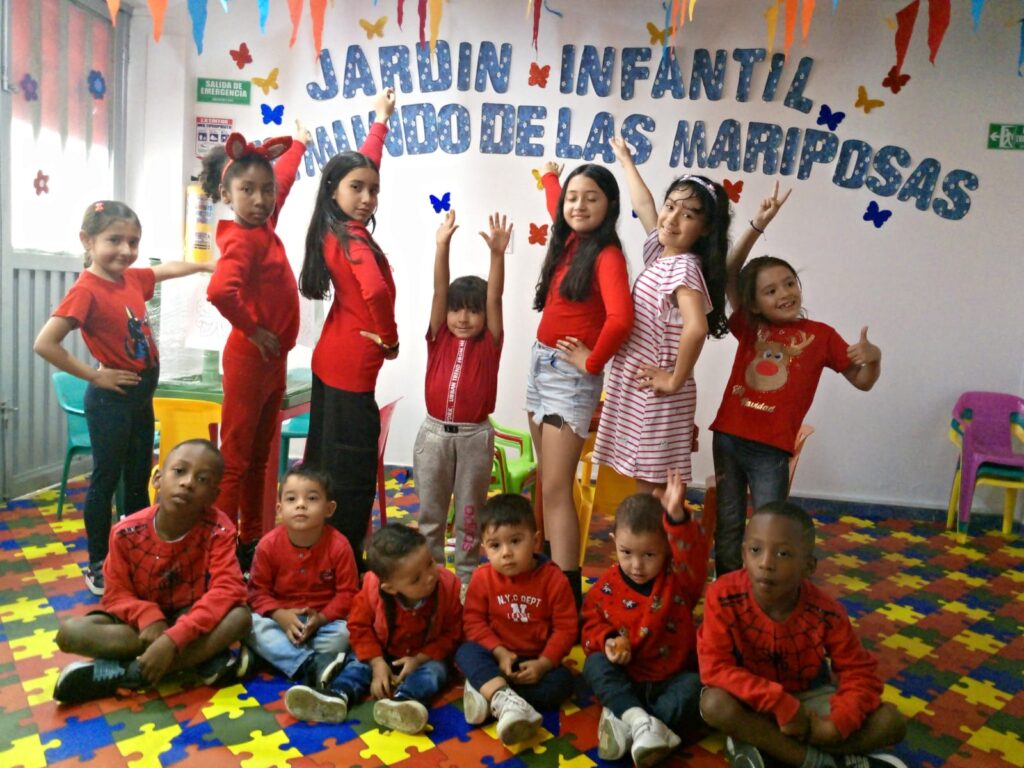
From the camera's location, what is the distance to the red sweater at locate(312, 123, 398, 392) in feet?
8.27

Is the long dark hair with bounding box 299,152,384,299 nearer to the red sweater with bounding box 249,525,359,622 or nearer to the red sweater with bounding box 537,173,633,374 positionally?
the red sweater with bounding box 537,173,633,374

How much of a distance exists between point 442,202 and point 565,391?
2.24 meters

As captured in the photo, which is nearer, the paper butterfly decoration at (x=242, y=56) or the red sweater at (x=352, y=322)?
the red sweater at (x=352, y=322)

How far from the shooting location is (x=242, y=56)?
4387 millimetres

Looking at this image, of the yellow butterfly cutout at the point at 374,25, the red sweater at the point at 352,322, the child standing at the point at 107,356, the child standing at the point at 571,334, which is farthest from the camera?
the yellow butterfly cutout at the point at 374,25

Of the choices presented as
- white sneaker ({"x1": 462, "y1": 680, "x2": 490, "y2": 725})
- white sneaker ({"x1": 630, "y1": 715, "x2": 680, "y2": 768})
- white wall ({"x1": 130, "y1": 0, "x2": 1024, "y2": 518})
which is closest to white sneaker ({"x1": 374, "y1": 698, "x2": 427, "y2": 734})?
white sneaker ({"x1": 462, "y1": 680, "x2": 490, "y2": 725})

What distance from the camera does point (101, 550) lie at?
8.83ft

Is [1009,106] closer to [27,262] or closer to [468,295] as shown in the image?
[468,295]

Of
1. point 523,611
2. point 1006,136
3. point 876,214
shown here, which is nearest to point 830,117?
point 876,214

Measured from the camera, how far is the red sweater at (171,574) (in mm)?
2146

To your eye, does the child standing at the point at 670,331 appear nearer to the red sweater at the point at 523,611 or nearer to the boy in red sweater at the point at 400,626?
the red sweater at the point at 523,611

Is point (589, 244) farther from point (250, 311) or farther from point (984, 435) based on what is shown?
point (984, 435)

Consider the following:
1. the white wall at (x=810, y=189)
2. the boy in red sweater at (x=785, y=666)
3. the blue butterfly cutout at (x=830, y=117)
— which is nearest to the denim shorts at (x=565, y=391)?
the boy in red sweater at (x=785, y=666)

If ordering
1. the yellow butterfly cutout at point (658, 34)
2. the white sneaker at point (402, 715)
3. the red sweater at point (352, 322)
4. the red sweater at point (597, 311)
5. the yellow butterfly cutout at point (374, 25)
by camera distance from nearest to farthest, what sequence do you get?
the white sneaker at point (402, 715) < the red sweater at point (597, 311) < the red sweater at point (352, 322) < the yellow butterfly cutout at point (658, 34) < the yellow butterfly cutout at point (374, 25)
